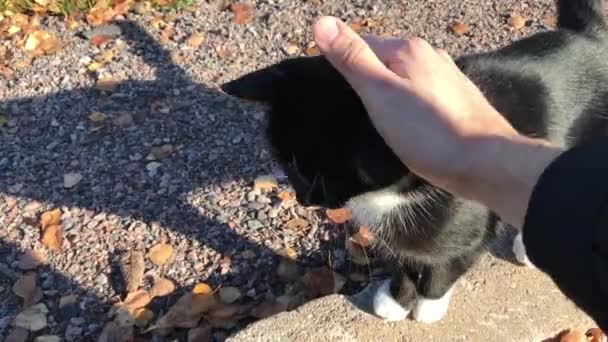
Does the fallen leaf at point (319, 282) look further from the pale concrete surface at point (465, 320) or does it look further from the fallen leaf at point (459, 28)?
the fallen leaf at point (459, 28)

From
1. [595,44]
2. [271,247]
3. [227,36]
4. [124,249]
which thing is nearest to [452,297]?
[271,247]

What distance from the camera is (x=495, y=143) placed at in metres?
1.20

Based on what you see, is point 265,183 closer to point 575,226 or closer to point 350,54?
point 350,54

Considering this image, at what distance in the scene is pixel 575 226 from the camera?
3.07ft

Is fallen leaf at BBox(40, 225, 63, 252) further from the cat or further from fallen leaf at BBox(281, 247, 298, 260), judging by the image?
the cat

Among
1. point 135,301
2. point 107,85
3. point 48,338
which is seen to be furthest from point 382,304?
point 107,85

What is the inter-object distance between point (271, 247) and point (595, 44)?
3.39 ft

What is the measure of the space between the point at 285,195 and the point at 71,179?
0.69 metres

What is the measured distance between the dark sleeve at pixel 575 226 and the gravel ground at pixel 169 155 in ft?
4.35

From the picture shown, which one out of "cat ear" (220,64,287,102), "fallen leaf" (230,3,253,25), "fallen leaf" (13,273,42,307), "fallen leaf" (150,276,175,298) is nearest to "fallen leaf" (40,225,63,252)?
"fallen leaf" (13,273,42,307)

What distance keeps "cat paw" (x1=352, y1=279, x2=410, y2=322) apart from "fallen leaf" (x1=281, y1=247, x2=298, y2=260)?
10.6 inches

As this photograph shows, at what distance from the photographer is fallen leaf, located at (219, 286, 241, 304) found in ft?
7.31

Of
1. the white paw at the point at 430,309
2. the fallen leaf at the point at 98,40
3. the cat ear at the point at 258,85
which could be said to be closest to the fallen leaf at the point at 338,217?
the white paw at the point at 430,309

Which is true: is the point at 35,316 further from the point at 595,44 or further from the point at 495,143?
the point at 595,44
